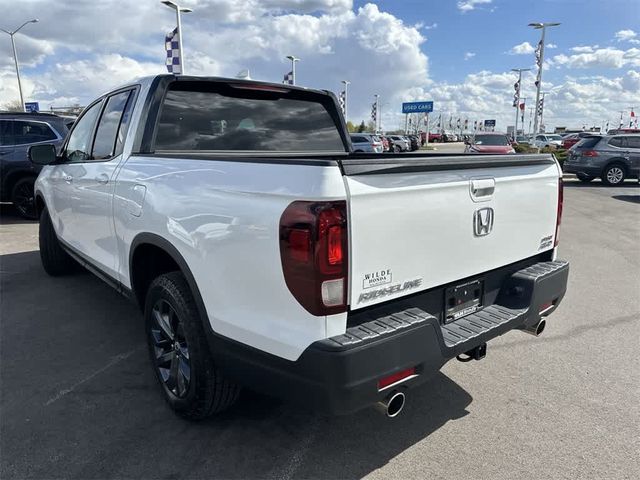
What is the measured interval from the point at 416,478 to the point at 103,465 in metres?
1.57

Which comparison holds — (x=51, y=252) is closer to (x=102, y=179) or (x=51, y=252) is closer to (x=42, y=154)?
(x=42, y=154)

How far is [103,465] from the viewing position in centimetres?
251

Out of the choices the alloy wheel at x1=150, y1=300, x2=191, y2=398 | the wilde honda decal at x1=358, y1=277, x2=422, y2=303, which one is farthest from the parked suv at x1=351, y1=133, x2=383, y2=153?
the wilde honda decal at x1=358, y1=277, x2=422, y2=303

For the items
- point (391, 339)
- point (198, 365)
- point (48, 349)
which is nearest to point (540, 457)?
point (391, 339)

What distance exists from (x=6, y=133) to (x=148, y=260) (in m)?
8.63

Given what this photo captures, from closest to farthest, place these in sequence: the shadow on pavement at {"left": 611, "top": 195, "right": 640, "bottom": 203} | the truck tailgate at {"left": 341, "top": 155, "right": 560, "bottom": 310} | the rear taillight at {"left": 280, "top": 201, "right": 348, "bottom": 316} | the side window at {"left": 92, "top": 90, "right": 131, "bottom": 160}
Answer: the rear taillight at {"left": 280, "top": 201, "right": 348, "bottom": 316} → the truck tailgate at {"left": 341, "top": 155, "right": 560, "bottom": 310} → the side window at {"left": 92, "top": 90, "right": 131, "bottom": 160} → the shadow on pavement at {"left": 611, "top": 195, "right": 640, "bottom": 203}

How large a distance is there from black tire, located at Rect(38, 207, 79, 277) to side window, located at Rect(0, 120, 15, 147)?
5.28 meters

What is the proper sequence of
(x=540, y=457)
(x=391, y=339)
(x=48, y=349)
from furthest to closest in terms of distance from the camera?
(x=48, y=349), (x=540, y=457), (x=391, y=339)

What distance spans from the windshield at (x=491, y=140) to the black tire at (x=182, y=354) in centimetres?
1857

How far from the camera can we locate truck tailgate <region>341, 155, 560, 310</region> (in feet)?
6.75

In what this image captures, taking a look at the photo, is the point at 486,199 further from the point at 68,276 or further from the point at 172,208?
the point at 68,276

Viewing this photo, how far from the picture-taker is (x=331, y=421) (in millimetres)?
2902

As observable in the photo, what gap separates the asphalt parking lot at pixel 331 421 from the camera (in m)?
2.51

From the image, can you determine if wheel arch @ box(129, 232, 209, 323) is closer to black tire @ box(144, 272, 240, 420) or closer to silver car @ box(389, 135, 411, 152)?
black tire @ box(144, 272, 240, 420)
